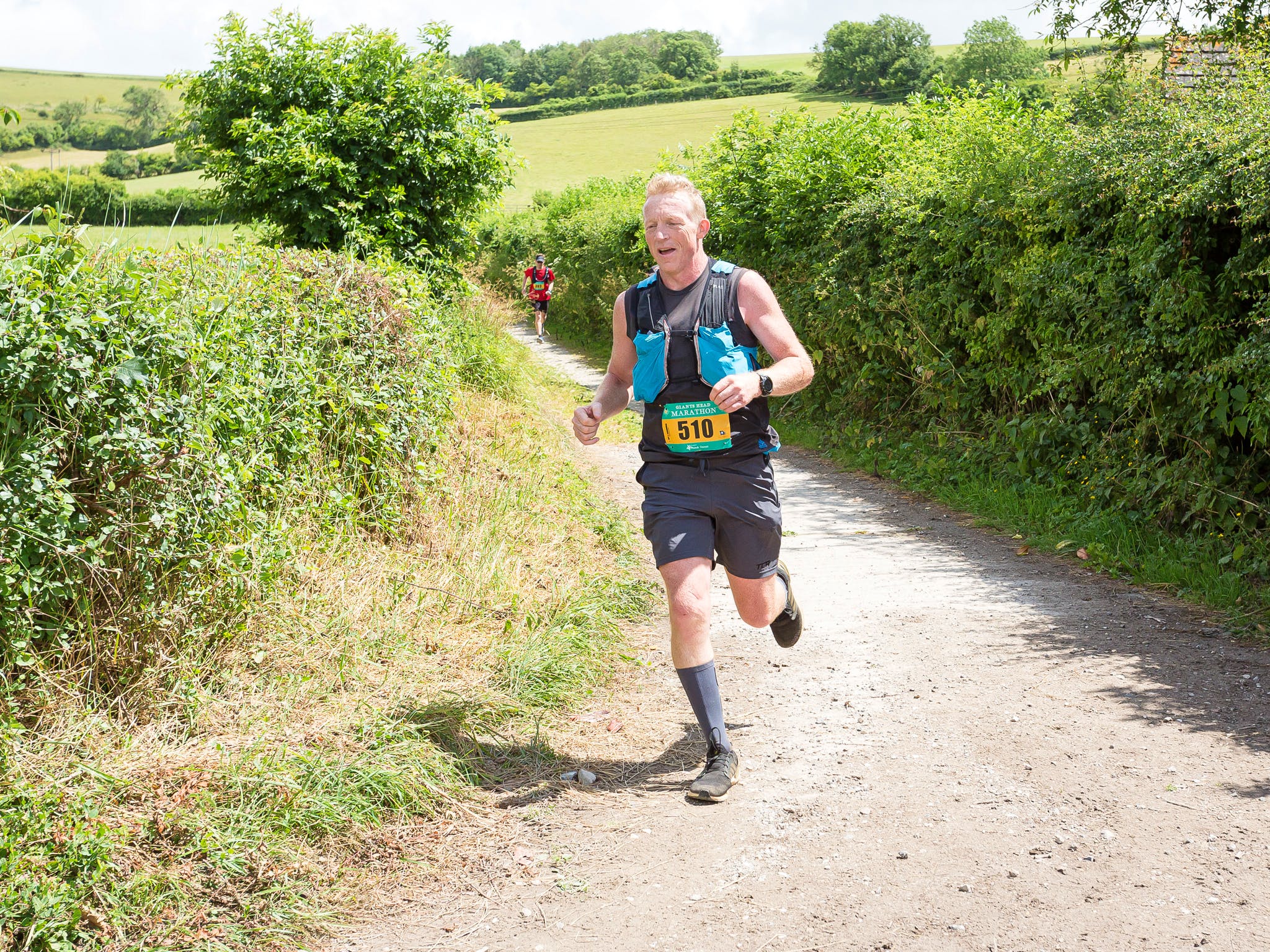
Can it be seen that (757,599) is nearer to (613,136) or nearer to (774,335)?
(774,335)

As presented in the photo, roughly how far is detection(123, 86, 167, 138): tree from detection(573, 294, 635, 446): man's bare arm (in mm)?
6766

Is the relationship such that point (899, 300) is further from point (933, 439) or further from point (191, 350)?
point (191, 350)

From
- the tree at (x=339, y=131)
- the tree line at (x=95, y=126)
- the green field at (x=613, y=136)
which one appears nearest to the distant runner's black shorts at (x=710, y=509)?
the tree line at (x=95, y=126)

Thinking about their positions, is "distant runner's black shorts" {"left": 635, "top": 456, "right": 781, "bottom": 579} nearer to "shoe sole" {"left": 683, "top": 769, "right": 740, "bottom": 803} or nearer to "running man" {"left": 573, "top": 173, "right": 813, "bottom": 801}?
"running man" {"left": 573, "top": 173, "right": 813, "bottom": 801}

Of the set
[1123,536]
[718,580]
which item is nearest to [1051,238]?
[1123,536]

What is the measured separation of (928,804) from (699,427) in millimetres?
1541

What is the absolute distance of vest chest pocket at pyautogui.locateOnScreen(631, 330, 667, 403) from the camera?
398 centimetres

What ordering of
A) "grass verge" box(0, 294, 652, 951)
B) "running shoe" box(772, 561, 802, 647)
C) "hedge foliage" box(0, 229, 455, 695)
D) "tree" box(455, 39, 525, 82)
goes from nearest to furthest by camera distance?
"grass verge" box(0, 294, 652, 951), "hedge foliage" box(0, 229, 455, 695), "running shoe" box(772, 561, 802, 647), "tree" box(455, 39, 525, 82)

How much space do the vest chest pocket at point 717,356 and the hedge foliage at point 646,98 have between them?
77.0 meters

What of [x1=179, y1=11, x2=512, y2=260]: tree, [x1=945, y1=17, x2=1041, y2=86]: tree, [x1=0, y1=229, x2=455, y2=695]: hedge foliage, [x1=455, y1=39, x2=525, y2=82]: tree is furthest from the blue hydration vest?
[x1=455, y1=39, x2=525, y2=82]: tree

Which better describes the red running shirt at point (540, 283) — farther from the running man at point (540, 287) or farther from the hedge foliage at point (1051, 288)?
the hedge foliage at point (1051, 288)

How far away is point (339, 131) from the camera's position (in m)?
9.62

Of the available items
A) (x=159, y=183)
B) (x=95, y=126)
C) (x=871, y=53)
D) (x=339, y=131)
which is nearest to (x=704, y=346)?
(x=95, y=126)

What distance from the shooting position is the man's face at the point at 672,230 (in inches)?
156
